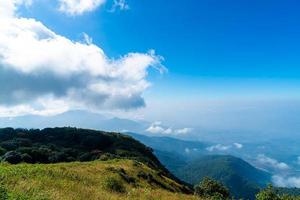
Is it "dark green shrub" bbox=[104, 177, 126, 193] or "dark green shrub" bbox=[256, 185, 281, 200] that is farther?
"dark green shrub" bbox=[256, 185, 281, 200]

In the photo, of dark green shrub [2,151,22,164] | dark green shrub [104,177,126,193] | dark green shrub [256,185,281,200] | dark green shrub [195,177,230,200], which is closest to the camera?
dark green shrub [104,177,126,193]

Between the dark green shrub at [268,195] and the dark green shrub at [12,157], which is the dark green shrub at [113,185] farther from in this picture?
the dark green shrub at [12,157]

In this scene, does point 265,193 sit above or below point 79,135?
below

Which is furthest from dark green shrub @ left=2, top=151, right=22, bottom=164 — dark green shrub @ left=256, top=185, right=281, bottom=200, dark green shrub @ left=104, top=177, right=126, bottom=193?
dark green shrub @ left=104, top=177, right=126, bottom=193

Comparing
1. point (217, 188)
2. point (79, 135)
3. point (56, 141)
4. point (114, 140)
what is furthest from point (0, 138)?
point (217, 188)

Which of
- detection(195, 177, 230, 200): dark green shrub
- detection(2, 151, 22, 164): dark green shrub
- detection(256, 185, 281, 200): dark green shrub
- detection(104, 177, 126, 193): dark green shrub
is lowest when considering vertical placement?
detection(195, 177, 230, 200): dark green shrub

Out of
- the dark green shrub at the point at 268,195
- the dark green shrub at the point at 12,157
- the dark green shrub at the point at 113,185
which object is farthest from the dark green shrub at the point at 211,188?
the dark green shrub at the point at 113,185

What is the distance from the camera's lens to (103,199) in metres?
18.3

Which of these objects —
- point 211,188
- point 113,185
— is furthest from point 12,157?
point 113,185

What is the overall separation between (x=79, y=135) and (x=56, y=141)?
13.1m

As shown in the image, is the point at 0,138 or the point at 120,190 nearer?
the point at 120,190

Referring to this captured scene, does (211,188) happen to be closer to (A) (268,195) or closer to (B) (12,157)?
(A) (268,195)

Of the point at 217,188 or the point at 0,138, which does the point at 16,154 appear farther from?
the point at 0,138

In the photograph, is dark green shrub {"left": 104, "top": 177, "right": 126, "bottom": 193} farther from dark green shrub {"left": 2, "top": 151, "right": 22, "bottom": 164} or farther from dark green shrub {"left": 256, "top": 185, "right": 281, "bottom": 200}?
dark green shrub {"left": 2, "top": 151, "right": 22, "bottom": 164}
